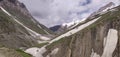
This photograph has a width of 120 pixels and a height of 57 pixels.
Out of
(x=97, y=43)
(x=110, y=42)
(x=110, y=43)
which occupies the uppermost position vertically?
(x=97, y=43)

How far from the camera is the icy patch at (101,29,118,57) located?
108m

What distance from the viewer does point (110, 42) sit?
112 metres

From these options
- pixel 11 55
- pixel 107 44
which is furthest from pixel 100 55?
pixel 11 55

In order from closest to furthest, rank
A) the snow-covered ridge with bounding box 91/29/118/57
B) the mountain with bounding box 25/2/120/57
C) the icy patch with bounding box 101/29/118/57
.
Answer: the icy patch with bounding box 101/29/118/57 < the snow-covered ridge with bounding box 91/29/118/57 < the mountain with bounding box 25/2/120/57

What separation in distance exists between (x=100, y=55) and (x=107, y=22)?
15366 millimetres

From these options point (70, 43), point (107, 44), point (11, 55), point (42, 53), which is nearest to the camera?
point (11, 55)

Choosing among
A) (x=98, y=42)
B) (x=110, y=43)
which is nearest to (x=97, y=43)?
(x=98, y=42)

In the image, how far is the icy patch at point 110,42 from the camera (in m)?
108

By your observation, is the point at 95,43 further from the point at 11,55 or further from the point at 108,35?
the point at 11,55

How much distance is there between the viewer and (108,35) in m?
113

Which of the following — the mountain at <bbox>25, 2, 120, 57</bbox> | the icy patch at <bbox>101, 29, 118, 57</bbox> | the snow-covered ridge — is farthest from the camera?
the mountain at <bbox>25, 2, 120, 57</bbox>

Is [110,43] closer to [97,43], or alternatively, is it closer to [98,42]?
[98,42]

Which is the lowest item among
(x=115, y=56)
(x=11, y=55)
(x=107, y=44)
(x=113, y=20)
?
(x=11, y=55)

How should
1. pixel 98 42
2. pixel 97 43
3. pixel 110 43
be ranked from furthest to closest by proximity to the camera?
1. pixel 98 42
2. pixel 97 43
3. pixel 110 43
